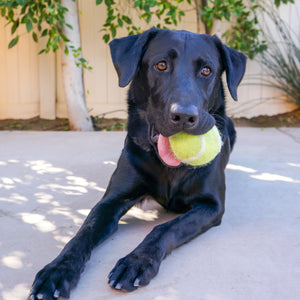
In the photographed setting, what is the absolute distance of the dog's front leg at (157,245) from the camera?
1.48 meters

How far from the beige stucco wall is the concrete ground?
190 cm

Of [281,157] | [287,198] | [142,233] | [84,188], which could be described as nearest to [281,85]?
[281,157]

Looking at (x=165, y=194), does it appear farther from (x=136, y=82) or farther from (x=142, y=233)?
(x=136, y=82)

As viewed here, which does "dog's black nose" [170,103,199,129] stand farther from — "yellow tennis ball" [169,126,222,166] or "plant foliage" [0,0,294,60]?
"plant foliage" [0,0,294,60]

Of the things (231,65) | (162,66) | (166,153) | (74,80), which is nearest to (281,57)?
(74,80)

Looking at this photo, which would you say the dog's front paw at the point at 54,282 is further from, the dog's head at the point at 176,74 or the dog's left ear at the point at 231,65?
the dog's left ear at the point at 231,65

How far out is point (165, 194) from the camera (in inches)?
83.9

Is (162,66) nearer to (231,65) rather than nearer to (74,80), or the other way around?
(231,65)

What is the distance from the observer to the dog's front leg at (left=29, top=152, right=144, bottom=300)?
1403mm

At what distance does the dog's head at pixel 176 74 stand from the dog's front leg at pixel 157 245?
384 mm

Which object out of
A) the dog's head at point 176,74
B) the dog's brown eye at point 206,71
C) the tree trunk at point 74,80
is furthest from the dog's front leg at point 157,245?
the tree trunk at point 74,80

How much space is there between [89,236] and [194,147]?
599 mm

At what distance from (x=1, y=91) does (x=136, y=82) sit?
145 inches

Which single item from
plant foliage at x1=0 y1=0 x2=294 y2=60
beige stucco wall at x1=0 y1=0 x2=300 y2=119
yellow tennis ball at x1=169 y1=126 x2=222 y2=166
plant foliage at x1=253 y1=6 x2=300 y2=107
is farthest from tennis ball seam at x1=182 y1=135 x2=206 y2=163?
plant foliage at x1=253 y1=6 x2=300 y2=107
